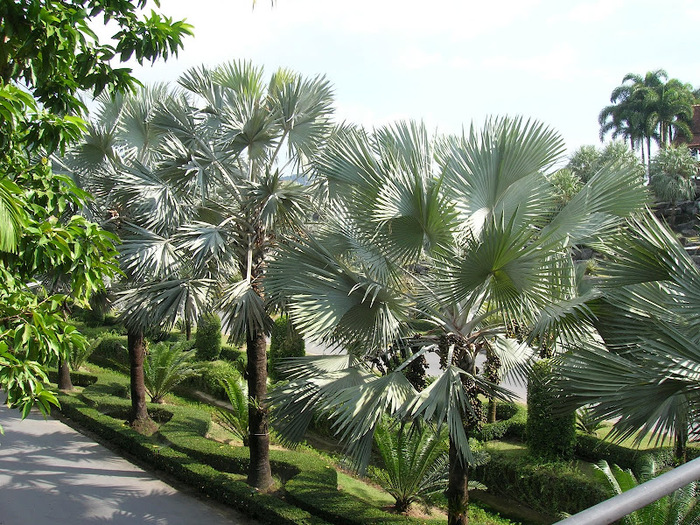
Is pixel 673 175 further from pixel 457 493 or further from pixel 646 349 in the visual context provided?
pixel 646 349

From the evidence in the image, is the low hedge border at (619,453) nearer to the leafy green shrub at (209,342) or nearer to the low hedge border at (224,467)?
the low hedge border at (224,467)

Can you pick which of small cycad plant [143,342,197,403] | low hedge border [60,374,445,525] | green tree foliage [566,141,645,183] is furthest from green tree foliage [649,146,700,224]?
low hedge border [60,374,445,525]

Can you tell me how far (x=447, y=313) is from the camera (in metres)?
5.92

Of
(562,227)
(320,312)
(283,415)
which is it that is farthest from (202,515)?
(562,227)

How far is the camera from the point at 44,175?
3854 mm

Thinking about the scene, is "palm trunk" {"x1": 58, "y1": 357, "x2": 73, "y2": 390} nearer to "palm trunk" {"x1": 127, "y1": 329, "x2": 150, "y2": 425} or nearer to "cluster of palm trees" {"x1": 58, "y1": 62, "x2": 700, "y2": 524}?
"palm trunk" {"x1": 127, "y1": 329, "x2": 150, "y2": 425}

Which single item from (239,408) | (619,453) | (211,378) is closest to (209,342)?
(211,378)

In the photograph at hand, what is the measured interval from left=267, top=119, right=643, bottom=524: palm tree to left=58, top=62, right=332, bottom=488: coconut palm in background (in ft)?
6.05

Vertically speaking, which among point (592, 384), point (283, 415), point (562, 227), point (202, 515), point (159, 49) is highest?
point (159, 49)

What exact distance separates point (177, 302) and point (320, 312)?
10.6 ft

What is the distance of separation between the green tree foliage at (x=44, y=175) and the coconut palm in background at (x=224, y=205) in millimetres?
3491

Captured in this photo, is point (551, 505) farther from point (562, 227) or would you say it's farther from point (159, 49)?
point (159, 49)

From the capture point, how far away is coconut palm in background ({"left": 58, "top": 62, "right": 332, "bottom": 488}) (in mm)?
7816

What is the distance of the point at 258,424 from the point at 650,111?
4295 cm
